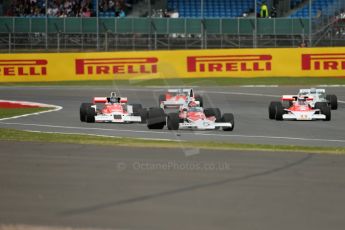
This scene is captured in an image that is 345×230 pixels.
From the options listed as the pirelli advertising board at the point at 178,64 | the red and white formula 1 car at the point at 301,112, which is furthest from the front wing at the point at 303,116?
the pirelli advertising board at the point at 178,64

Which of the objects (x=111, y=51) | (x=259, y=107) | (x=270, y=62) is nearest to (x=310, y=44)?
(x=270, y=62)

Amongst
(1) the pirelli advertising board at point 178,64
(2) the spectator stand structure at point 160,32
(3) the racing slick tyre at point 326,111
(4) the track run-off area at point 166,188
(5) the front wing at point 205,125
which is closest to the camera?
(4) the track run-off area at point 166,188

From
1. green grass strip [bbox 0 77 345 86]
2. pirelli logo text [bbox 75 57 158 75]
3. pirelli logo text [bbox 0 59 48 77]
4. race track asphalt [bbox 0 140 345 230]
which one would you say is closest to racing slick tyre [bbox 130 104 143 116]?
race track asphalt [bbox 0 140 345 230]

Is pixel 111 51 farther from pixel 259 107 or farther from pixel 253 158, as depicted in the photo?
pixel 253 158

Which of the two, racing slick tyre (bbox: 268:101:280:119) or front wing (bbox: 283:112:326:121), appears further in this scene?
racing slick tyre (bbox: 268:101:280:119)

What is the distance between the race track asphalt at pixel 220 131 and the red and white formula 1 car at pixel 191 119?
0.50 feet

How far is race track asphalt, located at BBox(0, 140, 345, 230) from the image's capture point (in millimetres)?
7656

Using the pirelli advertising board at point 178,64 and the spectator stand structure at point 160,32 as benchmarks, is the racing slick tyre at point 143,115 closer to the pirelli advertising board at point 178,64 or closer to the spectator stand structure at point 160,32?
the pirelli advertising board at point 178,64

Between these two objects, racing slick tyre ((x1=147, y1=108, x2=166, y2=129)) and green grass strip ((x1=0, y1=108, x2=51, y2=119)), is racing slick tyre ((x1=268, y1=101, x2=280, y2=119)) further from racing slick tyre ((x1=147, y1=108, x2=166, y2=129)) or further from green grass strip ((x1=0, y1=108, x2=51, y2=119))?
green grass strip ((x1=0, y1=108, x2=51, y2=119))

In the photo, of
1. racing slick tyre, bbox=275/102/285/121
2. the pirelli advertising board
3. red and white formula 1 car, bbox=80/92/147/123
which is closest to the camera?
red and white formula 1 car, bbox=80/92/147/123

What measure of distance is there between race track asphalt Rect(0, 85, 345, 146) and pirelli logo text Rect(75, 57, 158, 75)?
331cm

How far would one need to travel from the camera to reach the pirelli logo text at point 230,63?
3459cm

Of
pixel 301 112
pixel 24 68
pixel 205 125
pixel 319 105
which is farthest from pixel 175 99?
pixel 24 68

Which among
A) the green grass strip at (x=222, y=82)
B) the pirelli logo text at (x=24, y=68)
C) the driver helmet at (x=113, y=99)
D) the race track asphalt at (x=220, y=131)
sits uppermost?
the pirelli logo text at (x=24, y=68)
